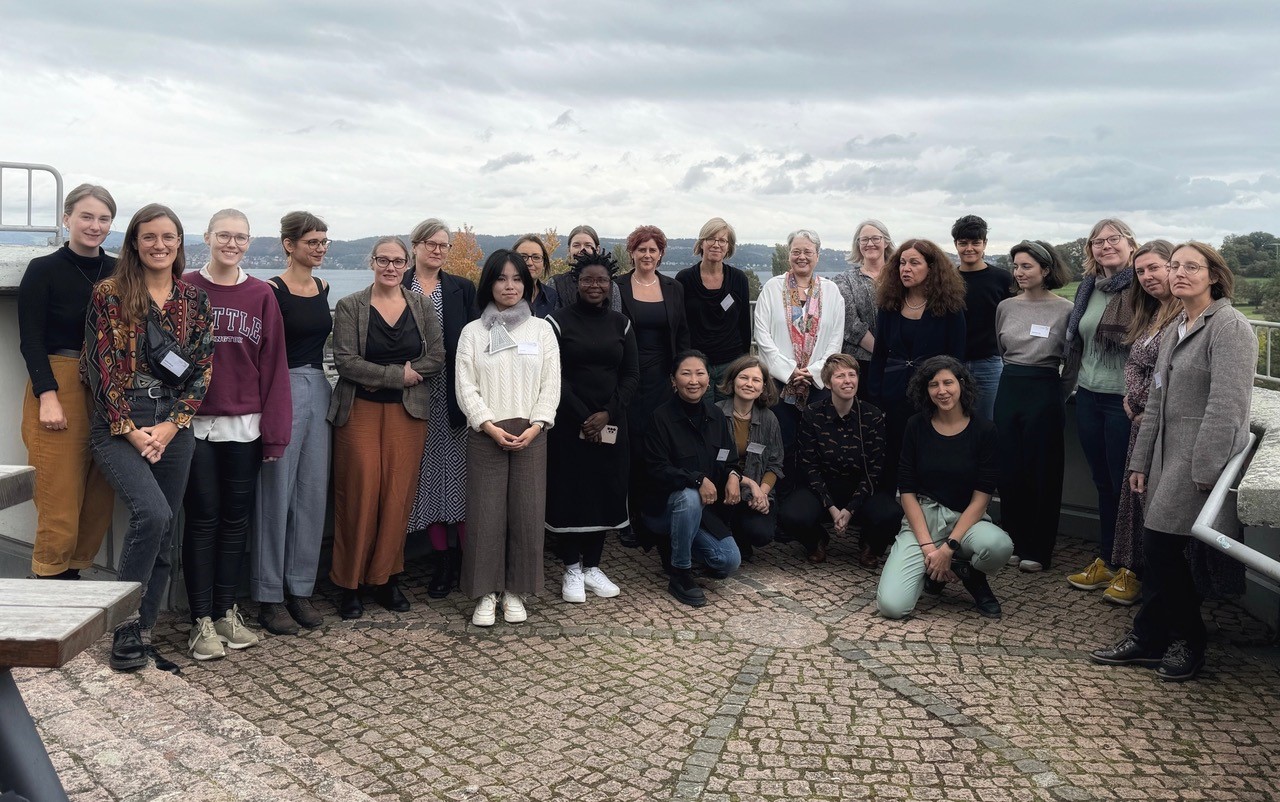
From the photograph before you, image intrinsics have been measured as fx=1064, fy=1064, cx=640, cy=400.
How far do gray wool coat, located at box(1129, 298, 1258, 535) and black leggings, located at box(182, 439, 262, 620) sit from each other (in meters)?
4.18

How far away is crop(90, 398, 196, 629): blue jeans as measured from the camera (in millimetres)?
4469

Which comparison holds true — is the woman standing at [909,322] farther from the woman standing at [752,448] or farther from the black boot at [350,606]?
the black boot at [350,606]

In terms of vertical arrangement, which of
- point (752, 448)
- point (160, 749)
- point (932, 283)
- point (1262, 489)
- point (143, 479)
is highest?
point (932, 283)

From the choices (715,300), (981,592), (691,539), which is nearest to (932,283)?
(715,300)

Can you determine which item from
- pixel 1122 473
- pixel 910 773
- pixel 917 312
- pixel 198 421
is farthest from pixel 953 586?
pixel 198 421

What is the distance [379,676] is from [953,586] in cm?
338

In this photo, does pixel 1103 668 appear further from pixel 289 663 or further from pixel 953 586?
pixel 289 663

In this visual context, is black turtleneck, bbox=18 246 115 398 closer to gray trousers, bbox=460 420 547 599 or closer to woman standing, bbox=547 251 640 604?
gray trousers, bbox=460 420 547 599

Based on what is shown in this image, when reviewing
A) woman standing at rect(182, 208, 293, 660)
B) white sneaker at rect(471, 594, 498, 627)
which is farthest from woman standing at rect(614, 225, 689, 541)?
woman standing at rect(182, 208, 293, 660)

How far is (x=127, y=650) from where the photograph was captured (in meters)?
4.70

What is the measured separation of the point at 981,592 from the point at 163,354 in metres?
4.30

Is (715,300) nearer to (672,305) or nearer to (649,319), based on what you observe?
(672,305)

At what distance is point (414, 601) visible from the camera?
19.3ft

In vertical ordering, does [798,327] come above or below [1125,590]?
above
